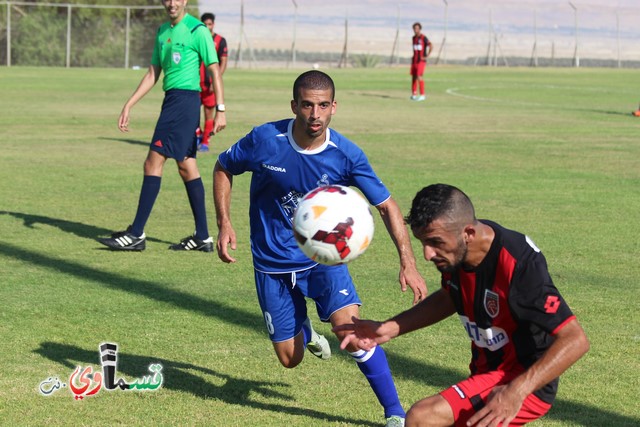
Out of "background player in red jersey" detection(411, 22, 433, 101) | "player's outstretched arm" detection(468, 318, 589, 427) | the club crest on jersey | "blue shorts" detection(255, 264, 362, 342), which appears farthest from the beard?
"background player in red jersey" detection(411, 22, 433, 101)

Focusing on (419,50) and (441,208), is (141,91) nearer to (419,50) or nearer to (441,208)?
(441,208)

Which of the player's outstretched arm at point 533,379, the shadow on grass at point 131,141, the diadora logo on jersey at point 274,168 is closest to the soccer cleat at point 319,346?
the diadora logo on jersey at point 274,168

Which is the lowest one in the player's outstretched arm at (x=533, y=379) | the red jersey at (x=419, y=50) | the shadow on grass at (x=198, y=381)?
the shadow on grass at (x=198, y=381)

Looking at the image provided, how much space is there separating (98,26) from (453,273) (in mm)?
45273

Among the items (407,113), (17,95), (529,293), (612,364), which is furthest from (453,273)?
(17,95)

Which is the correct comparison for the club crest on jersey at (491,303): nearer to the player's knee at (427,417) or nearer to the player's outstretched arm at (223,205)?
the player's knee at (427,417)

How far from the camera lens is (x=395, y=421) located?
5250 millimetres

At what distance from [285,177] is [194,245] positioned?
162 inches

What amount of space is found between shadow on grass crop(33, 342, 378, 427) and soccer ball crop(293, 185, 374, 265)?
3.30 ft

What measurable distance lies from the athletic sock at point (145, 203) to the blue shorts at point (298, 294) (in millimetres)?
3944

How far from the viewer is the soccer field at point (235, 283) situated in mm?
5695

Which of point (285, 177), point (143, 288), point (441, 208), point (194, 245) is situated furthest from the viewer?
point (194, 245)

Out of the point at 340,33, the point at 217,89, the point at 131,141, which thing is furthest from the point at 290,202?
the point at 340,33

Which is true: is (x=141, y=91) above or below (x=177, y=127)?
above
